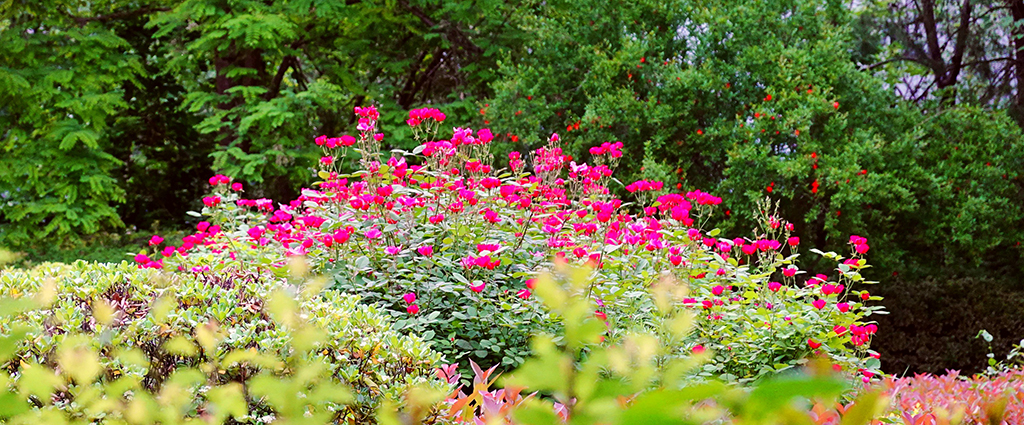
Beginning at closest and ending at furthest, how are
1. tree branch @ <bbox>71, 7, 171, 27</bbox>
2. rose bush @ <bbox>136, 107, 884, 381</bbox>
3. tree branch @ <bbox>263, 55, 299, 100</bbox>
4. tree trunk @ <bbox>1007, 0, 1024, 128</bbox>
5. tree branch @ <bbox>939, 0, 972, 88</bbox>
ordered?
rose bush @ <bbox>136, 107, 884, 381</bbox>
tree trunk @ <bbox>1007, 0, 1024, 128</bbox>
tree branch @ <bbox>71, 7, 171, 27</bbox>
tree branch @ <bbox>263, 55, 299, 100</bbox>
tree branch @ <bbox>939, 0, 972, 88</bbox>

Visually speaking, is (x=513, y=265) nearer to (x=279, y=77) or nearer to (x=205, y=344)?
(x=205, y=344)

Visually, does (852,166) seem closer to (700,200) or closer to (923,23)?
(700,200)

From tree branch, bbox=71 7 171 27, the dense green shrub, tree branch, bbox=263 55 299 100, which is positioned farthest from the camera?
tree branch, bbox=263 55 299 100

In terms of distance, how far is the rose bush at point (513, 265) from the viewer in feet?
11.3

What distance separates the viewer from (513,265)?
3975mm

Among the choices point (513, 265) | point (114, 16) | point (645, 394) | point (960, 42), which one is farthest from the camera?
point (960, 42)

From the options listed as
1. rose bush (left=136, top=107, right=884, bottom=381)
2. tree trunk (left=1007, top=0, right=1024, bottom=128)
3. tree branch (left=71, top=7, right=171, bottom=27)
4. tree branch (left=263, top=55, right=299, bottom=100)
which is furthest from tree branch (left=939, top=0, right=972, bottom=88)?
tree branch (left=71, top=7, right=171, bottom=27)

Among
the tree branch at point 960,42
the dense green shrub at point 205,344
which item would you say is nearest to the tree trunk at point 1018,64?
the tree branch at point 960,42

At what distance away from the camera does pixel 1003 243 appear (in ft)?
28.5

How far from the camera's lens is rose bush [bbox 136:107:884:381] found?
3459 mm

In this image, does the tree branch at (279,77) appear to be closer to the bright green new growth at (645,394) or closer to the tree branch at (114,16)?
the tree branch at (114,16)

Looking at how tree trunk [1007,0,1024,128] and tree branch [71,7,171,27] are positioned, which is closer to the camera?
tree trunk [1007,0,1024,128]

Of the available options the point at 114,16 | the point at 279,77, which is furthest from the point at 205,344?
the point at 114,16

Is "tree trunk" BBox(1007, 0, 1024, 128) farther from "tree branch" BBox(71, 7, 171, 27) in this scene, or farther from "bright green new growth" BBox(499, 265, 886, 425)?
"tree branch" BBox(71, 7, 171, 27)
